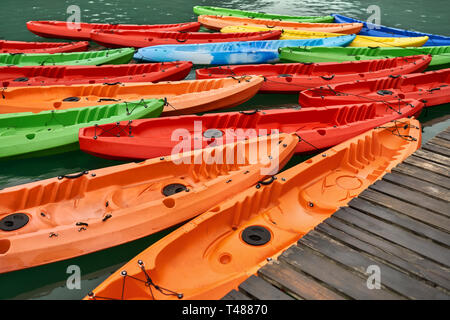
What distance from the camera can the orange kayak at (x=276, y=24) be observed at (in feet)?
41.6

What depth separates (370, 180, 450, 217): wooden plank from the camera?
12.5 feet

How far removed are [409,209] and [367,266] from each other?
3.58 feet

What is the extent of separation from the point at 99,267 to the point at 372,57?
941 cm

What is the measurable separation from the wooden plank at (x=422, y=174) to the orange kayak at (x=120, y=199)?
157 cm

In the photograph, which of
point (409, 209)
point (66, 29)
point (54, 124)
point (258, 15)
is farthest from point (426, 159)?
point (66, 29)

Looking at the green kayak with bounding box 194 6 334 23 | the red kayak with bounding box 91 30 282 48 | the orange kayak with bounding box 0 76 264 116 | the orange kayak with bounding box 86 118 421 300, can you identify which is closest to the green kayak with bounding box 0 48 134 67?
the red kayak with bounding box 91 30 282 48

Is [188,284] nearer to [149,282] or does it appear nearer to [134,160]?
[149,282]

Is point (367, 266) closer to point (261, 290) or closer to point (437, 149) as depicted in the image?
point (261, 290)

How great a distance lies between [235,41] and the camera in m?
10.8

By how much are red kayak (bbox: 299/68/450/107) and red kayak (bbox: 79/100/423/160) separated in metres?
0.58

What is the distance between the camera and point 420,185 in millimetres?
4168

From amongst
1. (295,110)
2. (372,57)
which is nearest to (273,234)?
(295,110)

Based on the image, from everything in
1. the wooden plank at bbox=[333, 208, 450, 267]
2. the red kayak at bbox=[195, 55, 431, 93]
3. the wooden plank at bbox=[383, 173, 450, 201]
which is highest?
the red kayak at bbox=[195, 55, 431, 93]

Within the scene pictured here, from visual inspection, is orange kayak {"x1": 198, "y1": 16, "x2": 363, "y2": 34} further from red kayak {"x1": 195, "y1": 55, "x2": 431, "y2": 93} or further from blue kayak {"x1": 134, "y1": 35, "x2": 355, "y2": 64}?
red kayak {"x1": 195, "y1": 55, "x2": 431, "y2": 93}
